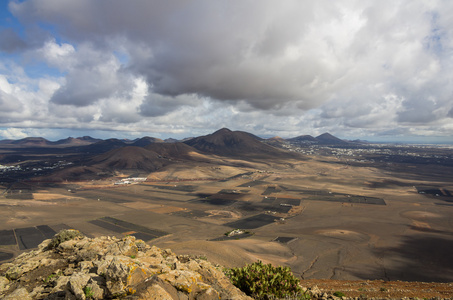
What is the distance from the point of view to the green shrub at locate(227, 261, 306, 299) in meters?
14.4

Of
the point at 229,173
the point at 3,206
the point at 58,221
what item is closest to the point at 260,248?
the point at 58,221

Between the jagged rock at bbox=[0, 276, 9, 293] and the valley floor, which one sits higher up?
the jagged rock at bbox=[0, 276, 9, 293]

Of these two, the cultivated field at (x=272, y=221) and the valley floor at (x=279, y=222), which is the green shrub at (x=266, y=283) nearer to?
the valley floor at (x=279, y=222)

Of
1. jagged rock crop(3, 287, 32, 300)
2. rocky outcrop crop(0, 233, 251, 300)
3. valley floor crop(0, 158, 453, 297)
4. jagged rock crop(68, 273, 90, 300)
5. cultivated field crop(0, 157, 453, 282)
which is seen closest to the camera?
jagged rock crop(68, 273, 90, 300)

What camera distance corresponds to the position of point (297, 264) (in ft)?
129

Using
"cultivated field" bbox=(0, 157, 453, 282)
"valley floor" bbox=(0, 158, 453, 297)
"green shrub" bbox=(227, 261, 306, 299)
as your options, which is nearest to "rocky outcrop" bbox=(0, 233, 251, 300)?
"green shrub" bbox=(227, 261, 306, 299)

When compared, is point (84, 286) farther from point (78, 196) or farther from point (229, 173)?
point (229, 173)

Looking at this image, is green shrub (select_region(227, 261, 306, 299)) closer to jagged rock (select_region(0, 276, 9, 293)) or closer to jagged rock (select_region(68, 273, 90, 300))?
jagged rock (select_region(68, 273, 90, 300))

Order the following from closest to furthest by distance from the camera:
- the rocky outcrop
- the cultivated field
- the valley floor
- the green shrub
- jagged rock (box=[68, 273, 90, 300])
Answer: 1. jagged rock (box=[68, 273, 90, 300])
2. the rocky outcrop
3. the green shrub
4. the valley floor
5. the cultivated field

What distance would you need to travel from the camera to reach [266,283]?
47.7 ft

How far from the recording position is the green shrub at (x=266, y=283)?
14.4 meters

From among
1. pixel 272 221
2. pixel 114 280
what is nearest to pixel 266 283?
pixel 114 280

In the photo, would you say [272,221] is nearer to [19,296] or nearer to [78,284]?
[19,296]

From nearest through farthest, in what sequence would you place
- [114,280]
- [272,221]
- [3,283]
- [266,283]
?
[114,280] < [266,283] < [3,283] < [272,221]
